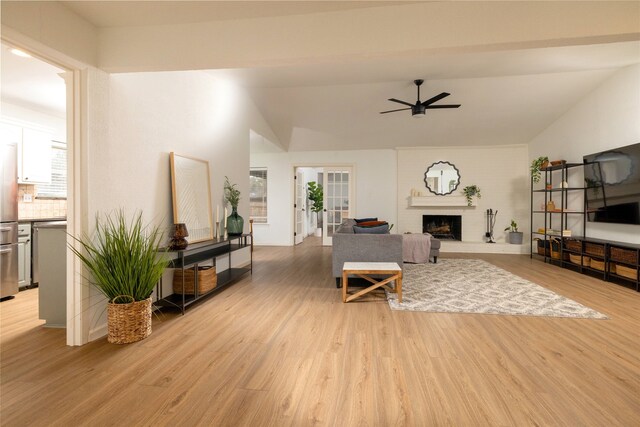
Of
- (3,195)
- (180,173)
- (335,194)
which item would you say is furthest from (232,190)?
(335,194)

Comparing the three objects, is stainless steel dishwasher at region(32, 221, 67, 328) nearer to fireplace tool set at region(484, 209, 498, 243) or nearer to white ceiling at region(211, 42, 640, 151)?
white ceiling at region(211, 42, 640, 151)

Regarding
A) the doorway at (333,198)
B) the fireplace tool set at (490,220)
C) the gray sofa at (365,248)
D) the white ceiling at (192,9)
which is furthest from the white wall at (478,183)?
the white ceiling at (192,9)

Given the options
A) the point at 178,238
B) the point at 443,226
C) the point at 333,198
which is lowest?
the point at 443,226

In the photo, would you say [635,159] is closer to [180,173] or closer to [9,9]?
[180,173]

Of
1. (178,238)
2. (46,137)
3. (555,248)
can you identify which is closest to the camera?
(178,238)

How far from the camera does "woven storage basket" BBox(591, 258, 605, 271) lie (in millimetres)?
4698

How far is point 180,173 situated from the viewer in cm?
376

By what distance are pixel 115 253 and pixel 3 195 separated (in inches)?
91.7

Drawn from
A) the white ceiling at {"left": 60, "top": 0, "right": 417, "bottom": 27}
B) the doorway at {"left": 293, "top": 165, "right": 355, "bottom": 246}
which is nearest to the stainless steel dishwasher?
the white ceiling at {"left": 60, "top": 0, "right": 417, "bottom": 27}

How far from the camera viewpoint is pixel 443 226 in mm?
7949

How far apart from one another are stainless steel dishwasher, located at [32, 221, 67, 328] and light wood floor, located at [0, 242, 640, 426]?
0.14m

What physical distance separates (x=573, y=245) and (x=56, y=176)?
8.07 meters

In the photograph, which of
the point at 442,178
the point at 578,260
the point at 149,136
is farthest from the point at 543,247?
the point at 149,136

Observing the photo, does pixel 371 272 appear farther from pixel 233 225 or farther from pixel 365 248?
pixel 233 225
